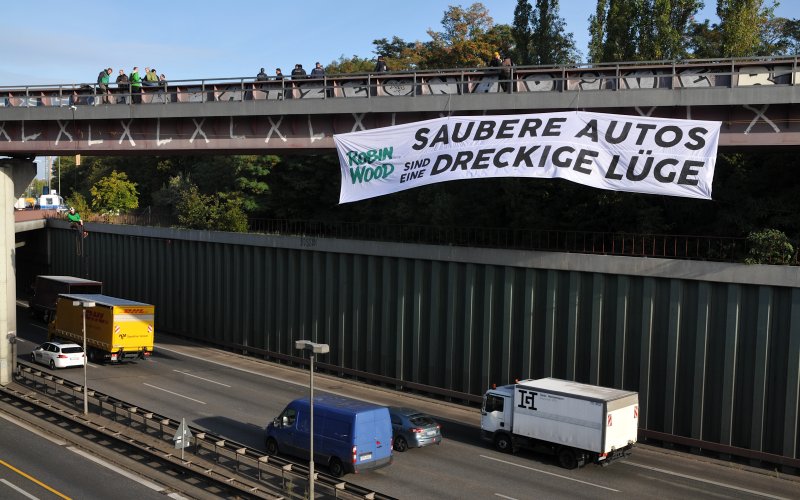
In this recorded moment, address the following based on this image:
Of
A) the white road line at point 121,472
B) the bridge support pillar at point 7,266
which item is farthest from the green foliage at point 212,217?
the white road line at point 121,472

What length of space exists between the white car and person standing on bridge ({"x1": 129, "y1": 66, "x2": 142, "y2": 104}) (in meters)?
12.8

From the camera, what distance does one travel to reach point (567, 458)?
2355cm

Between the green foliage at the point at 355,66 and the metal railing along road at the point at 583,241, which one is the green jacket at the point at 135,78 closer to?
the metal railing along road at the point at 583,241

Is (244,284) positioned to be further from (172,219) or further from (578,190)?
(578,190)

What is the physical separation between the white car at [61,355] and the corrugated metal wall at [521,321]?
946 cm

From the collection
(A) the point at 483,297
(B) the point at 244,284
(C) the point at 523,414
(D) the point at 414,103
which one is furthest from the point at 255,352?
(C) the point at 523,414

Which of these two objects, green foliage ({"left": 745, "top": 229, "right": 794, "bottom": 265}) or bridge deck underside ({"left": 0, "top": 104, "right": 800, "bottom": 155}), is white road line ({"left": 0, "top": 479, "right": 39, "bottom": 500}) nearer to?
bridge deck underside ({"left": 0, "top": 104, "right": 800, "bottom": 155})

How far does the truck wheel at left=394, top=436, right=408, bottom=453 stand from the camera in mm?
24859

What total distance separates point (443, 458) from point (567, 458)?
4.02 meters

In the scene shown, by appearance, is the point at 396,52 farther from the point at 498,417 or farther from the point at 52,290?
the point at 498,417

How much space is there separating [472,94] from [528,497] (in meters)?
16.1

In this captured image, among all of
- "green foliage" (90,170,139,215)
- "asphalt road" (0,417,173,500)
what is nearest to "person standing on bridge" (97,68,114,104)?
"asphalt road" (0,417,173,500)

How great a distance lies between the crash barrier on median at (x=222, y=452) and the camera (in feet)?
63.8

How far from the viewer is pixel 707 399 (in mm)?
25922
